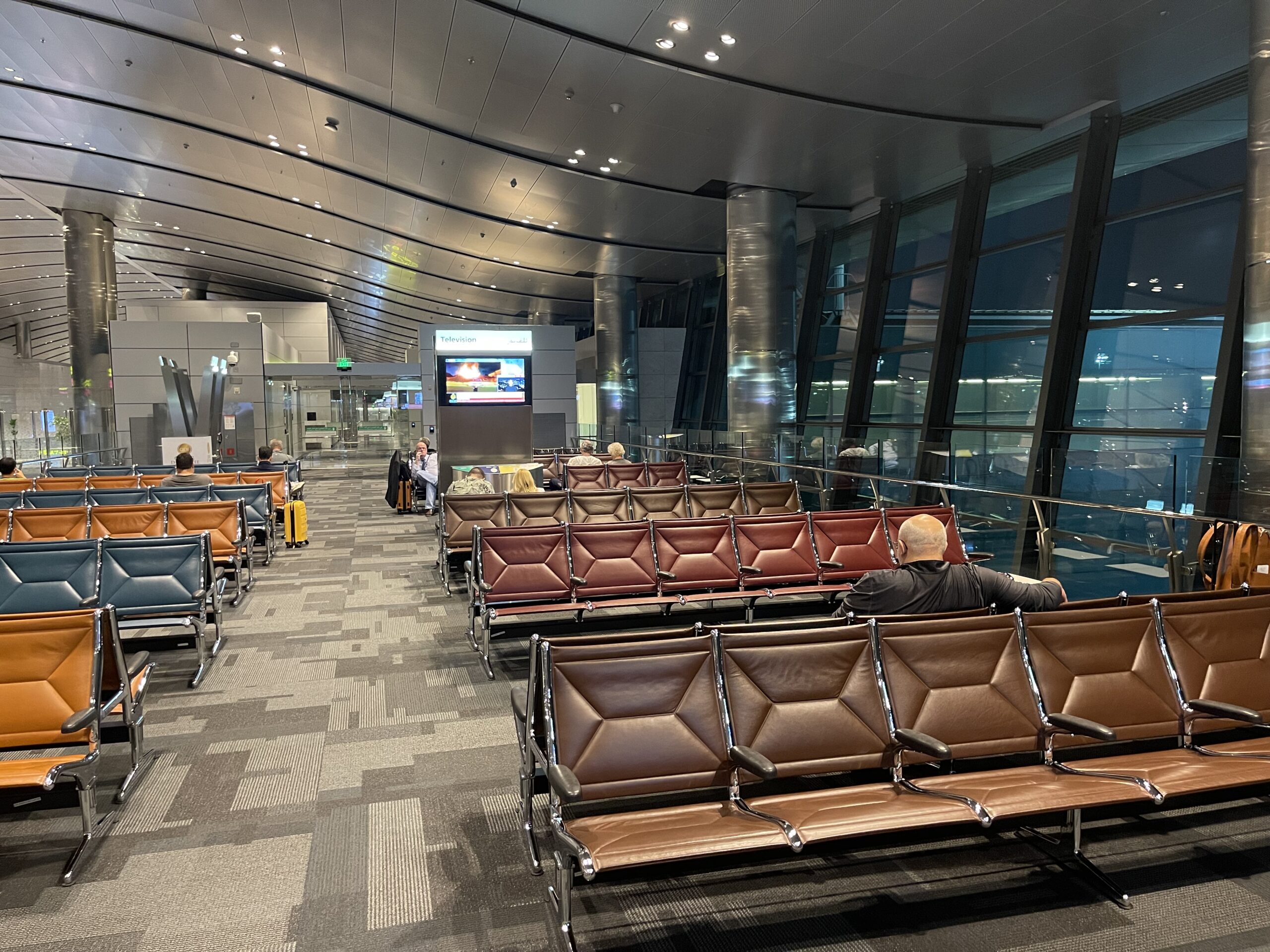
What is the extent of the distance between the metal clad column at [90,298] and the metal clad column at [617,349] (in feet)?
42.5

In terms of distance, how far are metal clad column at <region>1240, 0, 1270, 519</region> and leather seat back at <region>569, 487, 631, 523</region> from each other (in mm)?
4854

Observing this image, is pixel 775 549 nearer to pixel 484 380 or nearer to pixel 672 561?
pixel 672 561

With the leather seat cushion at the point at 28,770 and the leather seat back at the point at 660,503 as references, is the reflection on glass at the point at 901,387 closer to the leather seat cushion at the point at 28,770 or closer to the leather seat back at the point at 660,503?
the leather seat back at the point at 660,503

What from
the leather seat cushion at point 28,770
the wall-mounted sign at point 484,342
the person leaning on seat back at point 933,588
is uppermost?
the wall-mounted sign at point 484,342

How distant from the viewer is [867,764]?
10.0 feet

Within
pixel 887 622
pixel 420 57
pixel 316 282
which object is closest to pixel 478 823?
pixel 887 622

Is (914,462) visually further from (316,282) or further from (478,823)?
(316,282)

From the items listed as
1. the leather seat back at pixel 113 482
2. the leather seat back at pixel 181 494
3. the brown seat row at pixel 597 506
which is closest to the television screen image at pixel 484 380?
the leather seat back at pixel 113 482

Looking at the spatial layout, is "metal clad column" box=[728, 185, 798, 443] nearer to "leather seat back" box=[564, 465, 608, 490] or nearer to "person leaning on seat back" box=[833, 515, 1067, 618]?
"leather seat back" box=[564, 465, 608, 490]

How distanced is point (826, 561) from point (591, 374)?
85.8 feet

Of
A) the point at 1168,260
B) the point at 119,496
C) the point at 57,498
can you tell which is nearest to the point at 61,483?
the point at 57,498

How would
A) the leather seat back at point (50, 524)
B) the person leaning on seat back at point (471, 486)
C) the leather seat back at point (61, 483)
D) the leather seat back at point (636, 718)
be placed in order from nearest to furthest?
the leather seat back at point (636, 718) < the leather seat back at point (50, 524) < the person leaning on seat back at point (471, 486) < the leather seat back at point (61, 483)

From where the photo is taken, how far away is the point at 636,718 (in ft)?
9.66

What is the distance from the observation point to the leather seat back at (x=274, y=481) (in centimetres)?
1132
